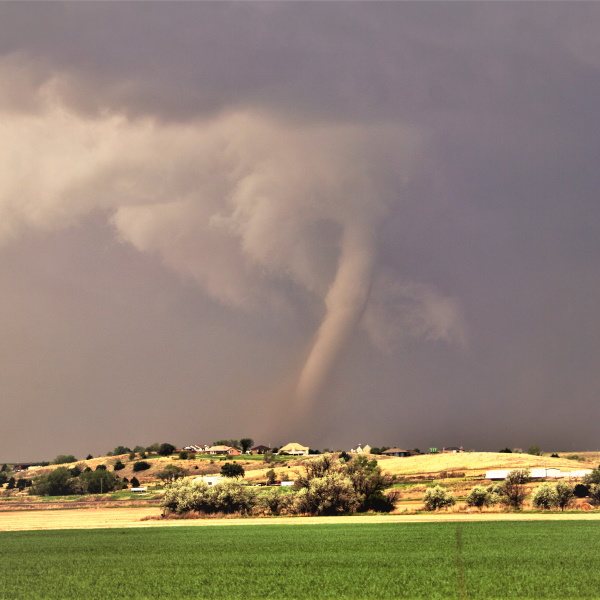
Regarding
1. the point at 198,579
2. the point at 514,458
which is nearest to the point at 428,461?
the point at 514,458

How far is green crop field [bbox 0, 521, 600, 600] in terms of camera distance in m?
32.2

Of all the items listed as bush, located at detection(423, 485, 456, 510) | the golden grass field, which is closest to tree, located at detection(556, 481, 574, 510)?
bush, located at detection(423, 485, 456, 510)

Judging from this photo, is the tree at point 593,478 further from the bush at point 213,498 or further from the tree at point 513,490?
the bush at point 213,498

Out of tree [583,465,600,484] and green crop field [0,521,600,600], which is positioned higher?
green crop field [0,521,600,600]

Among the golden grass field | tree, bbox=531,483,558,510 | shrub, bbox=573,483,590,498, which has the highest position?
the golden grass field

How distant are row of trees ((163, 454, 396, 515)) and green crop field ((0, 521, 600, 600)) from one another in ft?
94.3

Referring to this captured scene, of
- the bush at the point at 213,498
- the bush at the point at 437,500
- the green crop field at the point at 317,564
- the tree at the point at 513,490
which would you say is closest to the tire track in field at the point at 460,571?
the green crop field at the point at 317,564

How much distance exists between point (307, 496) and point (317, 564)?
56538 mm

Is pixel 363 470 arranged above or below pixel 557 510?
above

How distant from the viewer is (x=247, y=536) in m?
63.9

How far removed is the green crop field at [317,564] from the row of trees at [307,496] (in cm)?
2875

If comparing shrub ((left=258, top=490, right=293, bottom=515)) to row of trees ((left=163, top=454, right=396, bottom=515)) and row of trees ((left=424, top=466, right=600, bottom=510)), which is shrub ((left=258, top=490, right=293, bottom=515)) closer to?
row of trees ((left=163, top=454, right=396, bottom=515))

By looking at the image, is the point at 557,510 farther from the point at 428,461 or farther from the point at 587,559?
the point at 428,461

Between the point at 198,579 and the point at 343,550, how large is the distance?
14.7 meters
